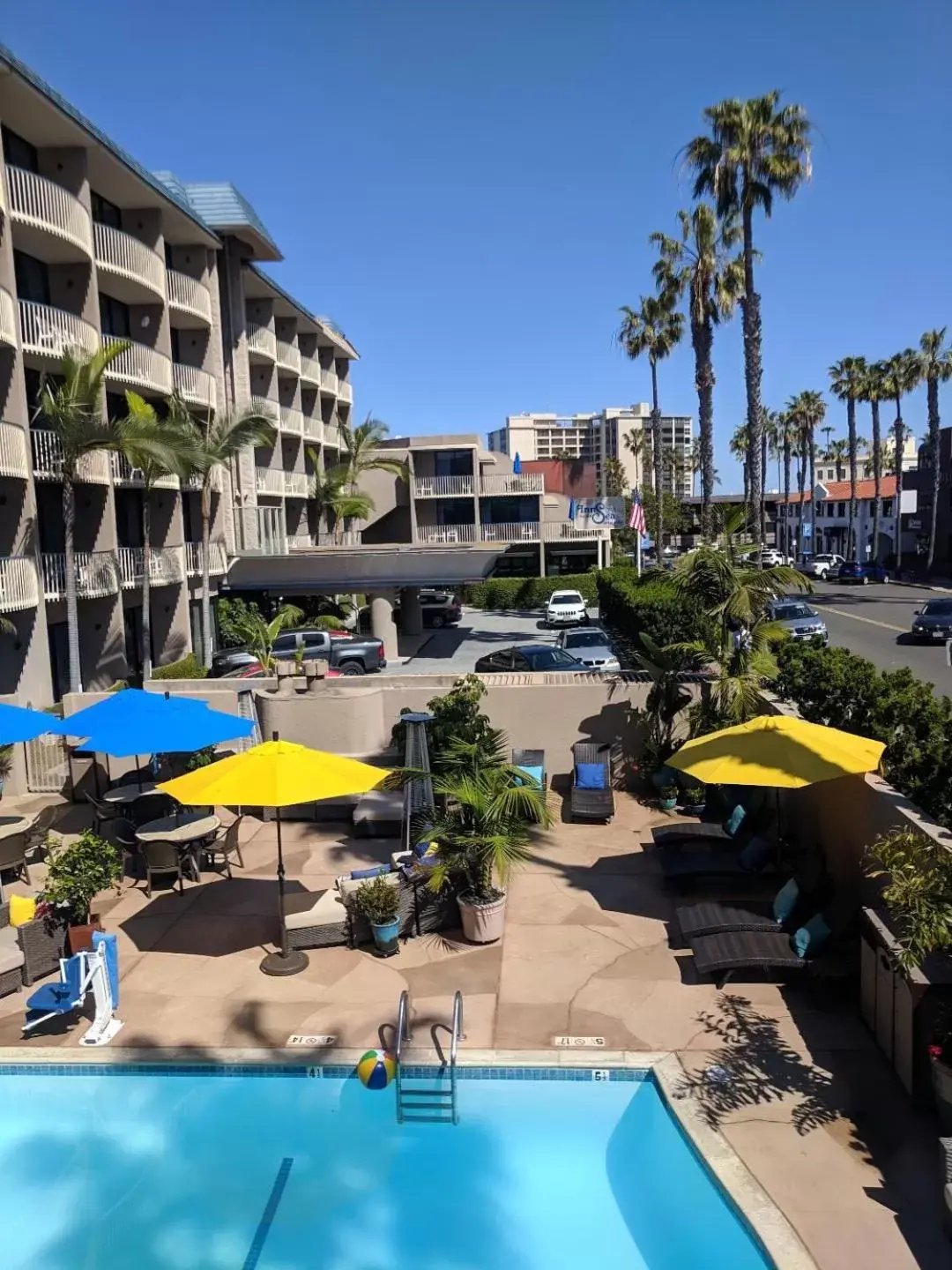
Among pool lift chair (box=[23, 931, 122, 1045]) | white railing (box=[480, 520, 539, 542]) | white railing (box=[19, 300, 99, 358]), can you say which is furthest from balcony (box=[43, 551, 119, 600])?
white railing (box=[480, 520, 539, 542])

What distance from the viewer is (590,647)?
26.2 meters

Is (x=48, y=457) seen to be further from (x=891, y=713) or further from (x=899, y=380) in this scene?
(x=899, y=380)

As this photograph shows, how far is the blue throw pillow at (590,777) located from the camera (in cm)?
1392

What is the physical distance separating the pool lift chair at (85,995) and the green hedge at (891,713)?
763 cm

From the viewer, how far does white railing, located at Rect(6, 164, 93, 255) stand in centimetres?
2058

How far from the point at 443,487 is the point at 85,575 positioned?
30.2 meters

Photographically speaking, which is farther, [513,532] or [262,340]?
[513,532]

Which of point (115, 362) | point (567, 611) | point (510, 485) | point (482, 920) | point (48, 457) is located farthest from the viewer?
point (510, 485)

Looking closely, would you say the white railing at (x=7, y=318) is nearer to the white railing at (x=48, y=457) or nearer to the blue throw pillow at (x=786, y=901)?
the white railing at (x=48, y=457)

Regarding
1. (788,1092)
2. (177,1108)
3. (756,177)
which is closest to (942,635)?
(756,177)

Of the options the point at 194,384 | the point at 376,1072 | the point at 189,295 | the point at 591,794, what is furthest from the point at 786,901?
the point at 189,295

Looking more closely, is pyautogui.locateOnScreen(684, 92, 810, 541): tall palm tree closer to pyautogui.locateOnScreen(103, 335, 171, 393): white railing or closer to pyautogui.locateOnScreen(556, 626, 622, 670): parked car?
pyautogui.locateOnScreen(556, 626, 622, 670): parked car

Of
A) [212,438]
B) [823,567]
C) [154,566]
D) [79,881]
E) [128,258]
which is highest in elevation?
[128,258]

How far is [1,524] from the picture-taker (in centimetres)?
2061
